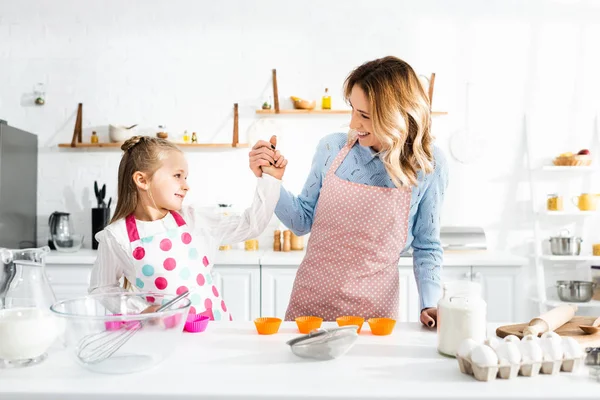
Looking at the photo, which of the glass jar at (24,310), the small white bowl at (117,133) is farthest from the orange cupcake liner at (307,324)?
the small white bowl at (117,133)

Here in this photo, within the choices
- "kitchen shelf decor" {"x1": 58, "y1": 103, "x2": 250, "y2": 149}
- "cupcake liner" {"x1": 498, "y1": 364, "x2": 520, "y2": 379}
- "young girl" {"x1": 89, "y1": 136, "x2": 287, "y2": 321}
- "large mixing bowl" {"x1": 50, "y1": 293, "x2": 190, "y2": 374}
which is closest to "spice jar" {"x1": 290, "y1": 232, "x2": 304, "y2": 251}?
"kitchen shelf decor" {"x1": 58, "y1": 103, "x2": 250, "y2": 149}

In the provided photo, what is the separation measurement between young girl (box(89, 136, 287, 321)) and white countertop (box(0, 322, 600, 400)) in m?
0.49

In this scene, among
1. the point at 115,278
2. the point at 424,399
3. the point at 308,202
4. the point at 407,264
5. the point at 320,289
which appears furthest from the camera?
the point at 407,264

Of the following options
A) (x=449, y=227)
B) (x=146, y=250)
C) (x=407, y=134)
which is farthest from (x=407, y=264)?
(x=146, y=250)

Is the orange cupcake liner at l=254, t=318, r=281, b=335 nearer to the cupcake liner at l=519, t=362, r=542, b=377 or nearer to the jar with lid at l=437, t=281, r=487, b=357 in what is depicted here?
the jar with lid at l=437, t=281, r=487, b=357

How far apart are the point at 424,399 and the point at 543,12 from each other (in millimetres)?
3803

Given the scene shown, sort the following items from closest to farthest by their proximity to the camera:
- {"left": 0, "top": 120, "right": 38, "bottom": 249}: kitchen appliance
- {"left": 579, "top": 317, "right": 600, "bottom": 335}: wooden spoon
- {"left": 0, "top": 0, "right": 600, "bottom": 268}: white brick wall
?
{"left": 579, "top": 317, "right": 600, "bottom": 335}: wooden spoon < {"left": 0, "top": 120, "right": 38, "bottom": 249}: kitchen appliance < {"left": 0, "top": 0, "right": 600, "bottom": 268}: white brick wall

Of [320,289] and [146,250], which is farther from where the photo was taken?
[320,289]

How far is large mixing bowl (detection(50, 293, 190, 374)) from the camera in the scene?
1048 mm

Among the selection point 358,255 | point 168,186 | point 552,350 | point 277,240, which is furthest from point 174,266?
point 277,240

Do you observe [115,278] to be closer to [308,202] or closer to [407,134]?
Result: [308,202]

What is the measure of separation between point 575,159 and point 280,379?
3401 mm

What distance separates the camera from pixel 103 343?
3.51 ft

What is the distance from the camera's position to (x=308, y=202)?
2.03 m
